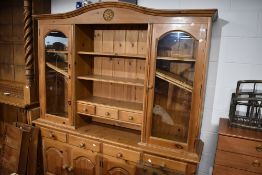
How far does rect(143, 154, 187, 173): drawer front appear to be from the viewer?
163 centimetres

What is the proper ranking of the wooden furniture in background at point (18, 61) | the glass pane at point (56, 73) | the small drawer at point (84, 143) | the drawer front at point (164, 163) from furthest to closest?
1. the wooden furniture in background at point (18, 61)
2. the glass pane at point (56, 73)
3. the small drawer at point (84, 143)
4. the drawer front at point (164, 163)

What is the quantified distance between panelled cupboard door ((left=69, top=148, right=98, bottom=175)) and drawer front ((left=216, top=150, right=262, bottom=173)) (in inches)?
43.8

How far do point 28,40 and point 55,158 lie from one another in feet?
4.23

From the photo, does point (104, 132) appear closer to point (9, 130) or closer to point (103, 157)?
point (103, 157)

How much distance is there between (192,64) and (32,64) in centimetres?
169

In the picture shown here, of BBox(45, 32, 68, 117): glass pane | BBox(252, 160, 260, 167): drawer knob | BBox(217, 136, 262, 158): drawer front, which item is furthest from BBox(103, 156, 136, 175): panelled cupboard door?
BBox(252, 160, 260, 167): drawer knob

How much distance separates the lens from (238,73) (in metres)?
1.75

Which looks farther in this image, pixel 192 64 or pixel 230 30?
pixel 230 30

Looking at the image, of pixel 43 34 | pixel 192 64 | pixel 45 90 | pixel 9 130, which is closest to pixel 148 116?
pixel 192 64

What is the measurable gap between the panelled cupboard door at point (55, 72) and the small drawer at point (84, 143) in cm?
16

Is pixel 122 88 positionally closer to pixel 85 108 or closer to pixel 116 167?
pixel 85 108

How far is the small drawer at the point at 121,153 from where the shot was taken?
1.80m

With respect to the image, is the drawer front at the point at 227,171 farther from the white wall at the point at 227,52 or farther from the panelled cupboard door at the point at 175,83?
the white wall at the point at 227,52

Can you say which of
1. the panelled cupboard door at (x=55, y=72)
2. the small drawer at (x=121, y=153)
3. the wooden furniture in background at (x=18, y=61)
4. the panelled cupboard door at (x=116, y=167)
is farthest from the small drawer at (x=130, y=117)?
the wooden furniture in background at (x=18, y=61)
